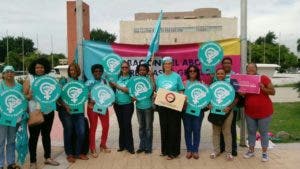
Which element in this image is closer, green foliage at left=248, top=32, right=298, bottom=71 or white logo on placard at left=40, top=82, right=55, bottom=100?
white logo on placard at left=40, top=82, right=55, bottom=100

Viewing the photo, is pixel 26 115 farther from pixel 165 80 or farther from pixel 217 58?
pixel 217 58

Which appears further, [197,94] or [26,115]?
[197,94]

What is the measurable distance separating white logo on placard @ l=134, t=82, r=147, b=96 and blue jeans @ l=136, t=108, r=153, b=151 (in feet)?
1.18

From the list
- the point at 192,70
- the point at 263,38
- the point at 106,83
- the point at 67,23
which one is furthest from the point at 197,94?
the point at 263,38

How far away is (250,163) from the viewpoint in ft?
26.2

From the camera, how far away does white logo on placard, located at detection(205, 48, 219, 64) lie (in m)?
9.00

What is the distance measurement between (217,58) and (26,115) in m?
3.81

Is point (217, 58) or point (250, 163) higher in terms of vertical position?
point (217, 58)

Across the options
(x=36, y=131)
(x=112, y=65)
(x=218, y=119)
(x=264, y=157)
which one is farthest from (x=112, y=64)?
(x=264, y=157)

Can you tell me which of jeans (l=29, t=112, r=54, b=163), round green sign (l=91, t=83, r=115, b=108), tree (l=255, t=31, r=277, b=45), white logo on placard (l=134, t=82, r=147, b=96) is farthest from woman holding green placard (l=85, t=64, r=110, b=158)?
tree (l=255, t=31, r=277, b=45)

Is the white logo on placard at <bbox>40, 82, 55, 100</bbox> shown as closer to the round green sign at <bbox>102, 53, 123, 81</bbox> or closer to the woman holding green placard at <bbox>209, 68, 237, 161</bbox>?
the round green sign at <bbox>102, 53, 123, 81</bbox>

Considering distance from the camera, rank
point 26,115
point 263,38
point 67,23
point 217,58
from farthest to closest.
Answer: point 263,38 < point 67,23 < point 217,58 < point 26,115

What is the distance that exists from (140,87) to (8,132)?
2486mm

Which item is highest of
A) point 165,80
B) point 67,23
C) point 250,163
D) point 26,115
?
point 67,23
